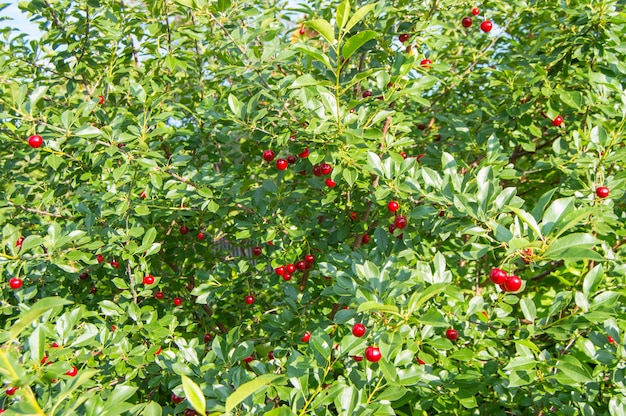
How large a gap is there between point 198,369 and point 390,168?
997mm

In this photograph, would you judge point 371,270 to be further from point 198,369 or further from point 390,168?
point 198,369

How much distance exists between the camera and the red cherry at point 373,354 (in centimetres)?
154

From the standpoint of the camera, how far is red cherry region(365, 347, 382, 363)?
1541 millimetres

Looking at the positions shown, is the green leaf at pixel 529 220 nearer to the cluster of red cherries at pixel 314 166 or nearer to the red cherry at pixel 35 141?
the cluster of red cherries at pixel 314 166

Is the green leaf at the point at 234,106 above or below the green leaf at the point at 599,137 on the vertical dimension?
below

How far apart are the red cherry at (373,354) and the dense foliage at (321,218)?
1 centimetres

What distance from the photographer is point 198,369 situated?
1.83 meters

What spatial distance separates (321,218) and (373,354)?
122 cm

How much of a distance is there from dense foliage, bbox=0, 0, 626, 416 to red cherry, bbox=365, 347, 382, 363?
0.01 meters

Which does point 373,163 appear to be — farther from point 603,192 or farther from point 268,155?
point 603,192

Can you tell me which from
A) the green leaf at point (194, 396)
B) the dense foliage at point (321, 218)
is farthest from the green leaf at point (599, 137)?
the green leaf at point (194, 396)

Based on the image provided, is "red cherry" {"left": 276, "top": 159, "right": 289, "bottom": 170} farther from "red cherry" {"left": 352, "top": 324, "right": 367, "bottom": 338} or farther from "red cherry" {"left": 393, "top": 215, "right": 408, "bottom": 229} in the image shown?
"red cherry" {"left": 352, "top": 324, "right": 367, "bottom": 338}

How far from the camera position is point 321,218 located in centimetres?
269

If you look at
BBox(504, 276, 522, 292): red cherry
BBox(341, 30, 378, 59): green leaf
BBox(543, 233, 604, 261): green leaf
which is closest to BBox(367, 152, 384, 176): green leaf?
BBox(341, 30, 378, 59): green leaf
